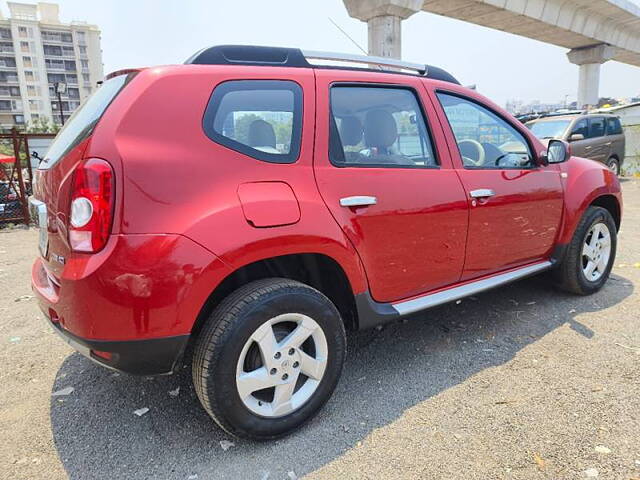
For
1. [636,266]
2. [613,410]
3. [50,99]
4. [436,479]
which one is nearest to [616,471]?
[613,410]

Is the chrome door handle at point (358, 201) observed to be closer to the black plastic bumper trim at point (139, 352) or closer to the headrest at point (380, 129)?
the headrest at point (380, 129)

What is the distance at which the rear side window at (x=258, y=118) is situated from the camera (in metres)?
2.15

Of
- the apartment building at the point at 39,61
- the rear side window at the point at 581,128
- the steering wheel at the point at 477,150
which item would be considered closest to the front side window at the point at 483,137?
the steering wheel at the point at 477,150

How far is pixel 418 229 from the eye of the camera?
2.74 metres

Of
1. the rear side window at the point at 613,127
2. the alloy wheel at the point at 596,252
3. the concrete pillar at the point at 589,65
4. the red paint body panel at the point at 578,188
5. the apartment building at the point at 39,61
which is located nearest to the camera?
the red paint body panel at the point at 578,188

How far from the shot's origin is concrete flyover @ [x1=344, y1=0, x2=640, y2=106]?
12.9 meters

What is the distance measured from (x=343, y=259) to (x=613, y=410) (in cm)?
166

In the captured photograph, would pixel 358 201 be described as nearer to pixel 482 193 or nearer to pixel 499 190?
pixel 482 193

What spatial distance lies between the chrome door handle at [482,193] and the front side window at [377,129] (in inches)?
12.9

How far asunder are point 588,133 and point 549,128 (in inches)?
48.2

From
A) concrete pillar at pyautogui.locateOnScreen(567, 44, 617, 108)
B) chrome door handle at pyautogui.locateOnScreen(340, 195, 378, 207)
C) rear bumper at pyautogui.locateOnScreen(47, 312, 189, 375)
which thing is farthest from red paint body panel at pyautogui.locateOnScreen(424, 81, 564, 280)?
concrete pillar at pyautogui.locateOnScreen(567, 44, 617, 108)

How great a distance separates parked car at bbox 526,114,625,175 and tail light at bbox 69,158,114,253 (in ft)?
36.2

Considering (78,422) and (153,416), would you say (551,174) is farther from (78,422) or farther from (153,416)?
(78,422)

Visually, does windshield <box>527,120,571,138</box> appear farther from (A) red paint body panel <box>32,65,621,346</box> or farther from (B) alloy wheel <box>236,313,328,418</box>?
(B) alloy wheel <box>236,313,328,418</box>
